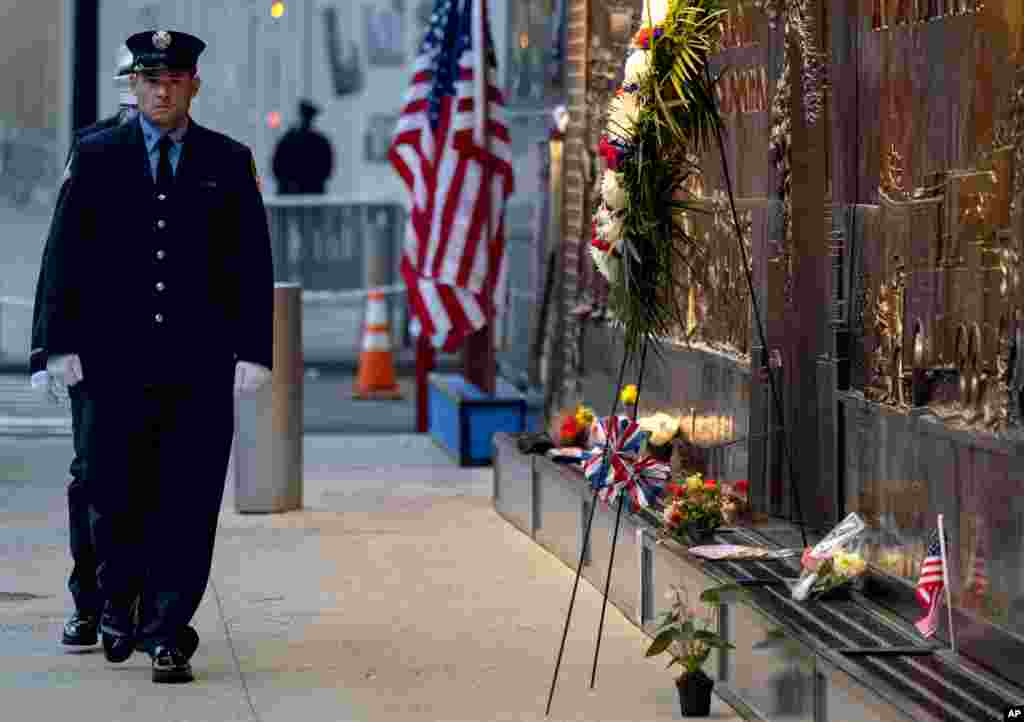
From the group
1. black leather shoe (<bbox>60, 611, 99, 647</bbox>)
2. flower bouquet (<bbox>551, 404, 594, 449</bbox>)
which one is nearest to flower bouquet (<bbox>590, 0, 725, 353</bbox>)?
black leather shoe (<bbox>60, 611, 99, 647</bbox>)

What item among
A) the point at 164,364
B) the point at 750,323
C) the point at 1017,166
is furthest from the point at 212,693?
the point at 1017,166

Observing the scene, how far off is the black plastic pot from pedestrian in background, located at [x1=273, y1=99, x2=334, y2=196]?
16383 millimetres

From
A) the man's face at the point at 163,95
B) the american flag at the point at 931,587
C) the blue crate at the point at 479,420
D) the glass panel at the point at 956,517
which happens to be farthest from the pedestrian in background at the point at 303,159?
the american flag at the point at 931,587

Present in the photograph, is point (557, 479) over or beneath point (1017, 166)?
beneath

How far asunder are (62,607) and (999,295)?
13.8 feet

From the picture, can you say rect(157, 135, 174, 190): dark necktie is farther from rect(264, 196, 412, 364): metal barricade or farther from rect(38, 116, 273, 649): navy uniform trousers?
rect(264, 196, 412, 364): metal barricade

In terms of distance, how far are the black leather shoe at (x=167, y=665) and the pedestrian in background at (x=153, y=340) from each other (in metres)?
0.03

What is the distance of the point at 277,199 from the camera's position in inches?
888

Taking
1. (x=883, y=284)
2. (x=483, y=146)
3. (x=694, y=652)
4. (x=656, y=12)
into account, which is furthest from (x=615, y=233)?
(x=483, y=146)

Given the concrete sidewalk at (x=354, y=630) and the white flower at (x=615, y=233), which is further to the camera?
the white flower at (x=615, y=233)

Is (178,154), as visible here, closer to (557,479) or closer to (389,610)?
(389,610)

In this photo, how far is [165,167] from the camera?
7723 millimetres

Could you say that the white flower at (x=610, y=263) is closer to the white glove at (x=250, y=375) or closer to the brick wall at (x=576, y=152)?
the white glove at (x=250, y=375)

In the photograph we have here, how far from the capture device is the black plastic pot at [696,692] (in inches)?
274
